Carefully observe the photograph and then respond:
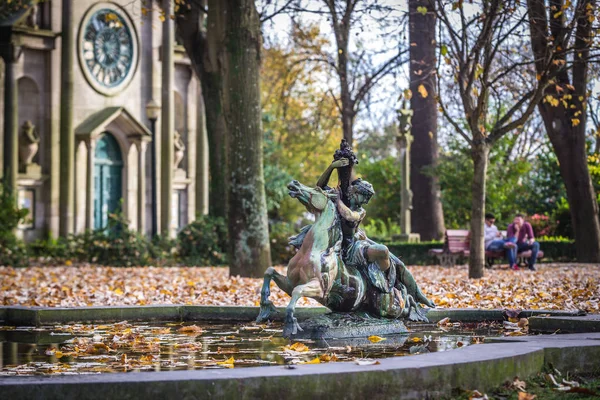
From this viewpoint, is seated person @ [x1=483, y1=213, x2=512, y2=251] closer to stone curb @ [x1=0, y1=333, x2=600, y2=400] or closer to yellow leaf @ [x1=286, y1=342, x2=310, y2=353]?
yellow leaf @ [x1=286, y1=342, x2=310, y2=353]

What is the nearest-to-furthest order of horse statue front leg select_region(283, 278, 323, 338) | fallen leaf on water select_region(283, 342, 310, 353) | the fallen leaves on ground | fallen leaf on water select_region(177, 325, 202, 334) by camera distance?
1. fallen leaf on water select_region(283, 342, 310, 353)
2. horse statue front leg select_region(283, 278, 323, 338)
3. fallen leaf on water select_region(177, 325, 202, 334)
4. the fallen leaves on ground

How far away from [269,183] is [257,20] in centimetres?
2640

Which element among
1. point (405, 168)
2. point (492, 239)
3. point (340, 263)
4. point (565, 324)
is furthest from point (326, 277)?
point (405, 168)

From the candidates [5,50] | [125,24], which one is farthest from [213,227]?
[125,24]

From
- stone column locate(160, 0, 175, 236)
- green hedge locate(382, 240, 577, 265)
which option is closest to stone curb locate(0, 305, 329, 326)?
green hedge locate(382, 240, 577, 265)

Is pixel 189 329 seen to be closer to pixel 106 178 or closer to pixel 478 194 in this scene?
pixel 478 194

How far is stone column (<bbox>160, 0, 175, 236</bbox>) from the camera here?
36.6 metres

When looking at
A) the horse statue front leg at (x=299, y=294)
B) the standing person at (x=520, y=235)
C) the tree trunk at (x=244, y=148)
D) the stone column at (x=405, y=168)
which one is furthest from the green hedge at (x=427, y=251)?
the horse statue front leg at (x=299, y=294)

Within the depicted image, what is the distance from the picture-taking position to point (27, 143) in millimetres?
32094

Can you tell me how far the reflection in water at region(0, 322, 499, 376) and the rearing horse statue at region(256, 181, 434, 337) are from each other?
329 mm

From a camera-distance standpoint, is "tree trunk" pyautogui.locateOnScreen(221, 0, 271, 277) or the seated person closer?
"tree trunk" pyautogui.locateOnScreen(221, 0, 271, 277)

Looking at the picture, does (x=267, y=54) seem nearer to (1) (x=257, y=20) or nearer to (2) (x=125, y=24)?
(2) (x=125, y=24)

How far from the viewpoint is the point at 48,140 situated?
3281 centimetres

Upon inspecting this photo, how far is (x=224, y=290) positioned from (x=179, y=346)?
7161 mm
